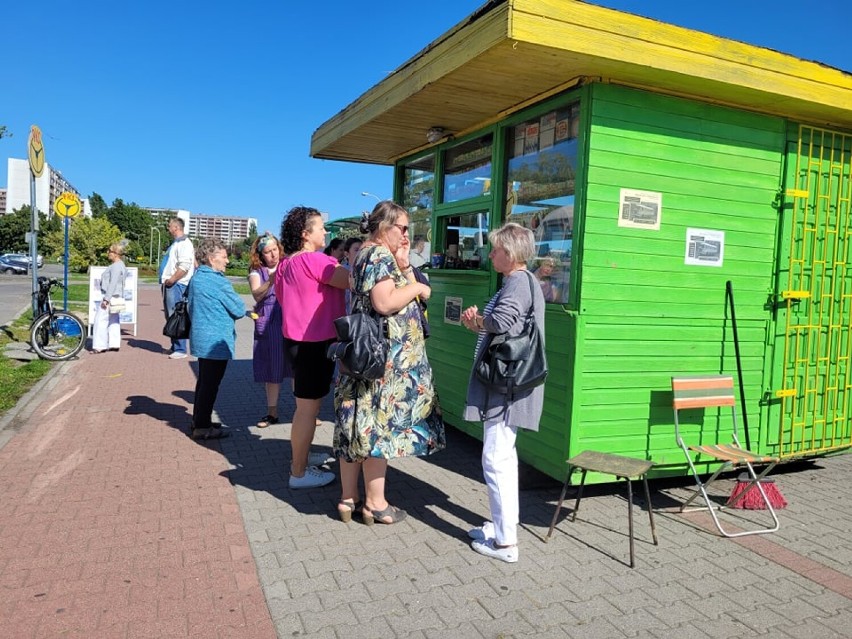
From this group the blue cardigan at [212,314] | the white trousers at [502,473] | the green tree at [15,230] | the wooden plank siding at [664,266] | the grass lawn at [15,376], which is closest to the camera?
the white trousers at [502,473]

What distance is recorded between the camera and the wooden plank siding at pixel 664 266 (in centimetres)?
424

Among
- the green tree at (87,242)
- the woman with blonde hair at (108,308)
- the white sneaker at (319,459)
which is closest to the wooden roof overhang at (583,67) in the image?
the white sneaker at (319,459)

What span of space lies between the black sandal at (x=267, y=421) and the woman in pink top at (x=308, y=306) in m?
1.96

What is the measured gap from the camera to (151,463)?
195 inches

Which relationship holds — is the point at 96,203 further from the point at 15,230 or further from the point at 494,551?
the point at 494,551

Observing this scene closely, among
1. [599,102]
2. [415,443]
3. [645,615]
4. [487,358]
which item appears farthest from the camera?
[599,102]

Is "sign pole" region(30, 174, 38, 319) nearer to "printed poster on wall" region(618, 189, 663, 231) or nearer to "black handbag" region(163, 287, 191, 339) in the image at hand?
"black handbag" region(163, 287, 191, 339)

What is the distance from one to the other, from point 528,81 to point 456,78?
0.49 metres

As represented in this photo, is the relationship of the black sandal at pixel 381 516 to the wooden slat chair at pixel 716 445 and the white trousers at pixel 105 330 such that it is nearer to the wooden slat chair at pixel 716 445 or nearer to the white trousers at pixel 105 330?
the wooden slat chair at pixel 716 445

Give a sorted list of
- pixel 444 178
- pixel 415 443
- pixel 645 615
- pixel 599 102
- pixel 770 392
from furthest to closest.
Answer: pixel 444 178 < pixel 770 392 < pixel 599 102 < pixel 415 443 < pixel 645 615

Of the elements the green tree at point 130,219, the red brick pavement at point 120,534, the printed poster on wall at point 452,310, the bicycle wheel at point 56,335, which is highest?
the green tree at point 130,219

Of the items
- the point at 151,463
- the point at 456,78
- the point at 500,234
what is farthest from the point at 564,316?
the point at 151,463

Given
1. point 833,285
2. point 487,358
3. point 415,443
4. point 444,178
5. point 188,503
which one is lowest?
point 188,503

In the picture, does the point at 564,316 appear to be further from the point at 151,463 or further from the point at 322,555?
the point at 151,463
